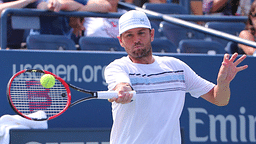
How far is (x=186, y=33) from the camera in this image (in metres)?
5.79

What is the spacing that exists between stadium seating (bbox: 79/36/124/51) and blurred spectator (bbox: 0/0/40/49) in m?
0.76

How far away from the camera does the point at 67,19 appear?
16.3 feet

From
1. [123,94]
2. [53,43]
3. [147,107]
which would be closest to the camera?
[123,94]

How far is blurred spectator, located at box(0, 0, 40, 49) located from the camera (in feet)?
15.2

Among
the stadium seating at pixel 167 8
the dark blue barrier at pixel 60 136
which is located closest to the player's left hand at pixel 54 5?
the dark blue barrier at pixel 60 136

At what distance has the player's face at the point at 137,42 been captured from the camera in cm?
264

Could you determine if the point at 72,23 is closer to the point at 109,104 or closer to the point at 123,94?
the point at 109,104

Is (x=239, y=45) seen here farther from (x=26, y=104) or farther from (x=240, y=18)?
(x=26, y=104)

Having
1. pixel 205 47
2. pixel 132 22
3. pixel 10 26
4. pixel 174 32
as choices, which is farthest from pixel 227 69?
pixel 174 32

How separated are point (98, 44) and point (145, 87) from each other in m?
2.21

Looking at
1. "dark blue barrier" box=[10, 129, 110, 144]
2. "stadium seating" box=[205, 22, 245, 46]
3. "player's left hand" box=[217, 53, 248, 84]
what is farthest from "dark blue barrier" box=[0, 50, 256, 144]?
"player's left hand" box=[217, 53, 248, 84]

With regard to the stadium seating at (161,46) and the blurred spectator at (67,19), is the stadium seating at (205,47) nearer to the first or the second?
the stadium seating at (161,46)

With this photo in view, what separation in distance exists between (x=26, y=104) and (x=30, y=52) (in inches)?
29.0

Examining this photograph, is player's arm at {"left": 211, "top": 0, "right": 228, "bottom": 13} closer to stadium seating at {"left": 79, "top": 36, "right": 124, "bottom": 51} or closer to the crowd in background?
the crowd in background
